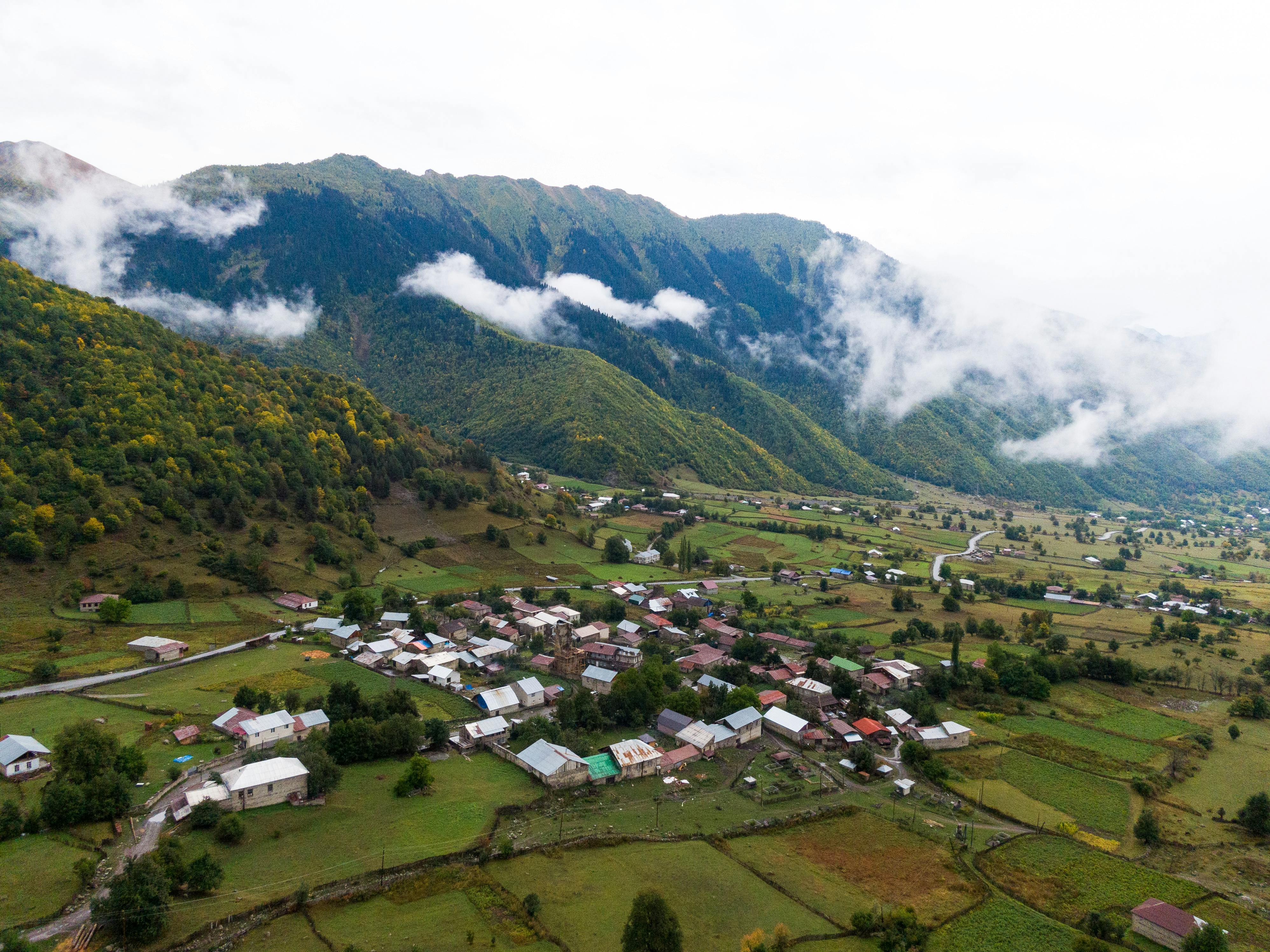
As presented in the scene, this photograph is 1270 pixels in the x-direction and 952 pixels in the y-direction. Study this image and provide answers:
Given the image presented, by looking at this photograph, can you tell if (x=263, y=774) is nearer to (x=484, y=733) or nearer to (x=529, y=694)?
(x=484, y=733)

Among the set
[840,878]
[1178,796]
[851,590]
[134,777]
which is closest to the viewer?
[840,878]

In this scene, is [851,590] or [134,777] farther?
[851,590]

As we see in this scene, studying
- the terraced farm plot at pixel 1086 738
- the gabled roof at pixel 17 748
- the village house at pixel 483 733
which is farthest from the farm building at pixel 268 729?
the terraced farm plot at pixel 1086 738

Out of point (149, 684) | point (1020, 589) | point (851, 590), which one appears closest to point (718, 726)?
point (149, 684)

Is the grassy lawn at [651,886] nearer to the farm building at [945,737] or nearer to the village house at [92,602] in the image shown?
the farm building at [945,737]

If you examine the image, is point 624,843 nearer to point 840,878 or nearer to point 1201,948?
point 840,878

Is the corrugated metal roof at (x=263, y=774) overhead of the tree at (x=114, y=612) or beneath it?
overhead

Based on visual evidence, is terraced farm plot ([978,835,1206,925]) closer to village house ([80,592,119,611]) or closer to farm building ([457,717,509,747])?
farm building ([457,717,509,747])
